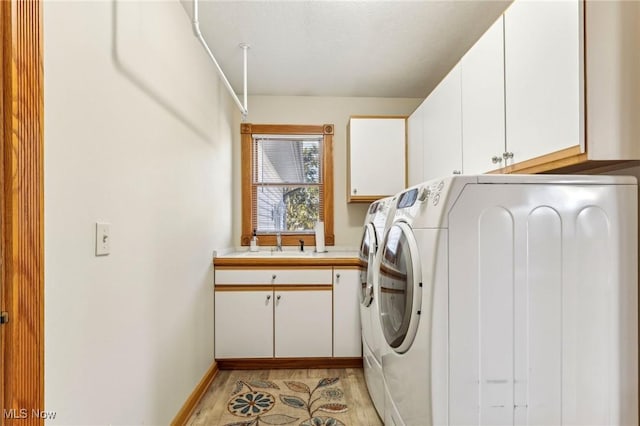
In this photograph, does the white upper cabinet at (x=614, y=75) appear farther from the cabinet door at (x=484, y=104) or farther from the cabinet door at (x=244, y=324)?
the cabinet door at (x=244, y=324)

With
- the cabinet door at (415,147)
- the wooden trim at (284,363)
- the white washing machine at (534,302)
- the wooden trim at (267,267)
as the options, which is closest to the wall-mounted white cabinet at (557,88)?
the white washing machine at (534,302)

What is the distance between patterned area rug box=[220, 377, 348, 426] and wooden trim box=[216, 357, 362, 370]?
0.18m

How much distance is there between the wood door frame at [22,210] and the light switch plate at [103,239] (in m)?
0.25

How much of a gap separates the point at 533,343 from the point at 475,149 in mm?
977

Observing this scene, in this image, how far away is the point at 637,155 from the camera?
3.65 ft

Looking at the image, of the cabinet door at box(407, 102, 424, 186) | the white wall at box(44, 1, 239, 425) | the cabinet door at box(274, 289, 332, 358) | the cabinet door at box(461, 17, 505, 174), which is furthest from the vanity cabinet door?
the cabinet door at box(461, 17, 505, 174)

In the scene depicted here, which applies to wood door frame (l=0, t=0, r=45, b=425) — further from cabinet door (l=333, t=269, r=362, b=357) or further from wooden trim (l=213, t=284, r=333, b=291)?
cabinet door (l=333, t=269, r=362, b=357)

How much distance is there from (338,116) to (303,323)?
75.5 inches

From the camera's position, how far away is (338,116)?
3350 millimetres

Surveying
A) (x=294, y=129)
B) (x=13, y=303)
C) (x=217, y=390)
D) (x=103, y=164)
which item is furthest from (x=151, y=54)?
(x=217, y=390)

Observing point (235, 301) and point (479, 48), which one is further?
point (235, 301)

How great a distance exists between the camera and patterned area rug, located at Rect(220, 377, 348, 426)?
6.49 ft

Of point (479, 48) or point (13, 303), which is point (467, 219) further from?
point (13, 303)

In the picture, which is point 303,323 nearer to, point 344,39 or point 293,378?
point 293,378
